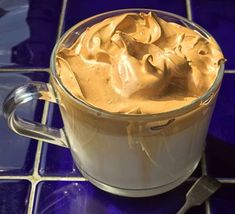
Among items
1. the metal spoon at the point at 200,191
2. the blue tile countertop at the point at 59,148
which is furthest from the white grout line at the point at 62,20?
the metal spoon at the point at 200,191

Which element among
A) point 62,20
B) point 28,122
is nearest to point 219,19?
point 62,20

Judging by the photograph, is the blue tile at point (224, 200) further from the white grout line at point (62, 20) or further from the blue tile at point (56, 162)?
the white grout line at point (62, 20)

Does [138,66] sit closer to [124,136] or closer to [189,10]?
[124,136]

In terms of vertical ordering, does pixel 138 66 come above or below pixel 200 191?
above

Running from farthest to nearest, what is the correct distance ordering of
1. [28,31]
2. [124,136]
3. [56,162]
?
[28,31]
[56,162]
[124,136]

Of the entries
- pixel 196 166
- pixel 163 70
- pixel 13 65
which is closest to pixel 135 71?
pixel 163 70

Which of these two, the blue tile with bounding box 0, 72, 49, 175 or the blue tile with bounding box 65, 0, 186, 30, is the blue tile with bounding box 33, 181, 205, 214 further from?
the blue tile with bounding box 65, 0, 186, 30
